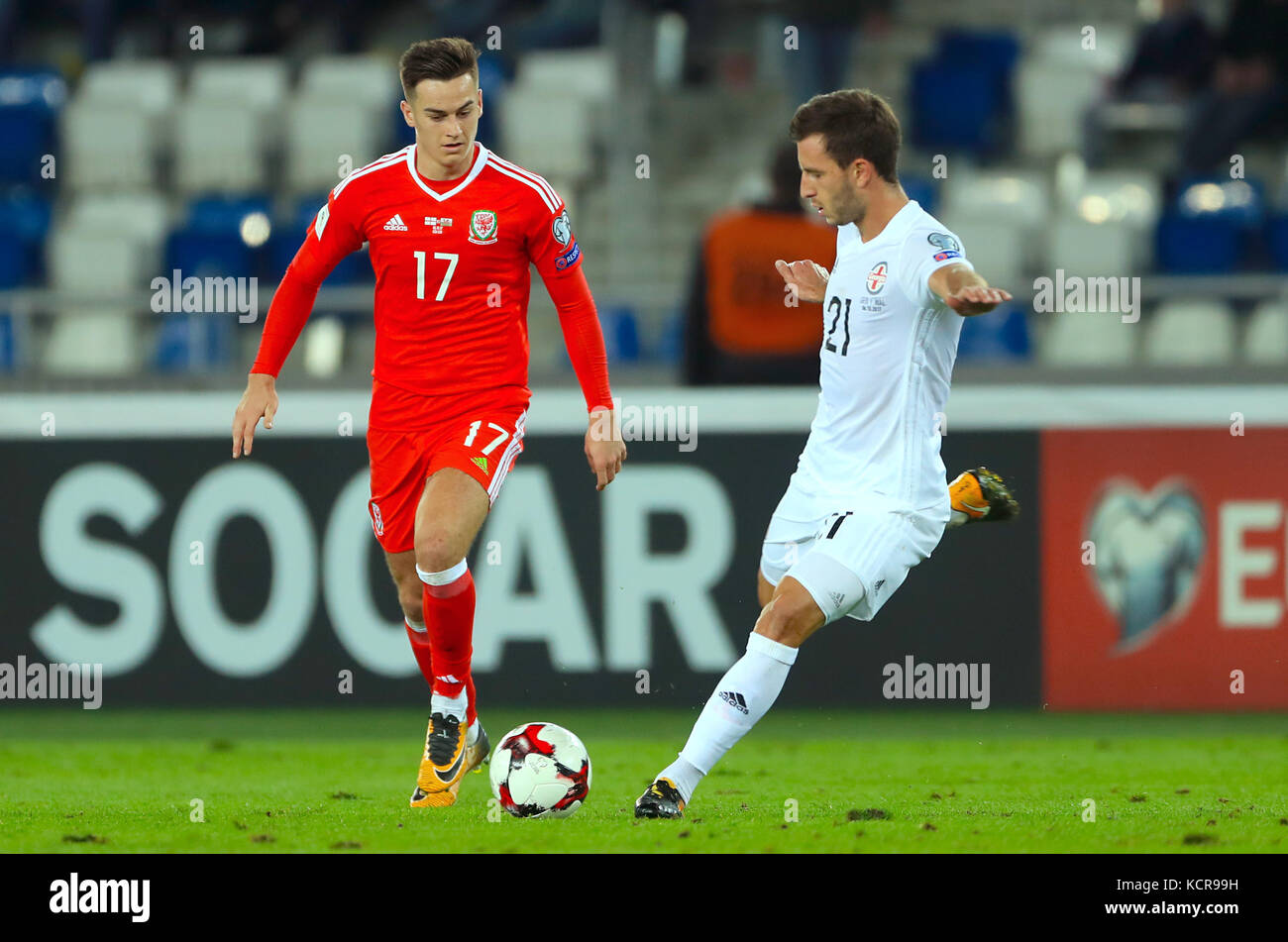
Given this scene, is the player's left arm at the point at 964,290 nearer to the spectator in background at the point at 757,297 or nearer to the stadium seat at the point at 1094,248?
the spectator in background at the point at 757,297

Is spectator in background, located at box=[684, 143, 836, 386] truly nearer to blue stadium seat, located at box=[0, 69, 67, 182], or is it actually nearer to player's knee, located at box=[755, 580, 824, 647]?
player's knee, located at box=[755, 580, 824, 647]

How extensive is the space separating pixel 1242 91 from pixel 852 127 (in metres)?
7.66

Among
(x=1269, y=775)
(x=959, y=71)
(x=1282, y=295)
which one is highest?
(x=959, y=71)

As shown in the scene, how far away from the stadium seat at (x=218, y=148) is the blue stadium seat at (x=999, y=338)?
530cm

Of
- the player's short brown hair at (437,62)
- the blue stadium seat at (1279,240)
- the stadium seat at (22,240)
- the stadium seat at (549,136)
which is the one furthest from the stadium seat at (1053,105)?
the player's short brown hair at (437,62)

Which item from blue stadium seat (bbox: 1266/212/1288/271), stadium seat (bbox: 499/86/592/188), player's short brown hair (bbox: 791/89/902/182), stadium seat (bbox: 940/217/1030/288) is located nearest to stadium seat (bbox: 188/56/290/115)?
stadium seat (bbox: 499/86/592/188)

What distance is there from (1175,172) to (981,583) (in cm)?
487

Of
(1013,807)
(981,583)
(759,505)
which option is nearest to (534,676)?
(759,505)

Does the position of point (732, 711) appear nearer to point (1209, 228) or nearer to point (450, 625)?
point (450, 625)

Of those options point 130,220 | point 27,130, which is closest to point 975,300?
point 130,220

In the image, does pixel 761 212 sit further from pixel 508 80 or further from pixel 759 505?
pixel 508 80

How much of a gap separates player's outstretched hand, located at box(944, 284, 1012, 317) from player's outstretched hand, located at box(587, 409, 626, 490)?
4.00 feet

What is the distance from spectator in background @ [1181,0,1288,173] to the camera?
12508mm

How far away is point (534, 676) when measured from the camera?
Answer: 348 inches
